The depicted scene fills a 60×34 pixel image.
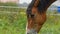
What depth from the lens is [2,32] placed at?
4672 millimetres

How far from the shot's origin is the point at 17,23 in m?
5.51

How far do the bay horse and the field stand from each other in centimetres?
112

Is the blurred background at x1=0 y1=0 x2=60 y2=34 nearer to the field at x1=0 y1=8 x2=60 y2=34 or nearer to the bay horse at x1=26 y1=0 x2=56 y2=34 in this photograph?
the field at x1=0 y1=8 x2=60 y2=34

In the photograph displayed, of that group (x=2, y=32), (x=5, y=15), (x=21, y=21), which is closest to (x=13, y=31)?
(x=2, y=32)

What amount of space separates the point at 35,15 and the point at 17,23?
2.06m

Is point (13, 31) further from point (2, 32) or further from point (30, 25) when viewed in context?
point (30, 25)

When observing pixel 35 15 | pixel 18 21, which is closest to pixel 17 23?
pixel 18 21

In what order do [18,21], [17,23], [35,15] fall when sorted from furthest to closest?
[18,21]
[17,23]
[35,15]

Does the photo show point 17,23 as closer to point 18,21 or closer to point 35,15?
point 18,21

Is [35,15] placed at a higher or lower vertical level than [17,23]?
higher

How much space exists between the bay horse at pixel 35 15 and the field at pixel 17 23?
1.12m

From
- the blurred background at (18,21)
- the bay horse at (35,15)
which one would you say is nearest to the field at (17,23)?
the blurred background at (18,21)

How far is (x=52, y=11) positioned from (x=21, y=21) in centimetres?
80

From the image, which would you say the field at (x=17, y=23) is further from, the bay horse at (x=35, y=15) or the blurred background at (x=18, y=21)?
the bay horse at (x=35, y=15)
